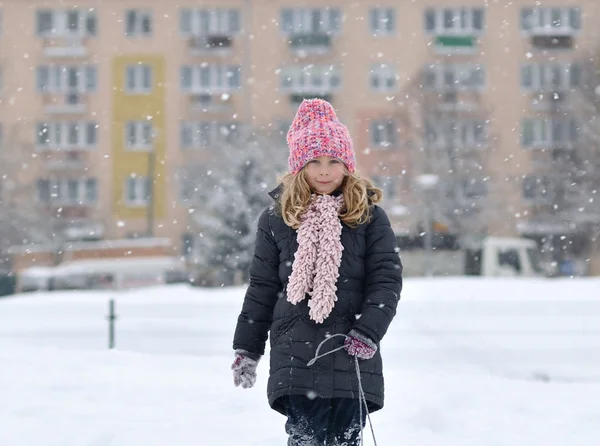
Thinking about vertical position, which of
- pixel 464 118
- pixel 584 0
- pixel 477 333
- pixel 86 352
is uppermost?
pixel 584 0

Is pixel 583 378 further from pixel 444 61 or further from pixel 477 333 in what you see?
pixel 444 61

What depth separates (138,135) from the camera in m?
41.8

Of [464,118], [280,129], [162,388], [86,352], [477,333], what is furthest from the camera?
[464,118]

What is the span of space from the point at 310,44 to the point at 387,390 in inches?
1379

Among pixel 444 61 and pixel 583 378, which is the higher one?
pixel 444 61

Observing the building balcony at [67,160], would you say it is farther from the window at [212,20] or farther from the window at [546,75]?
the window at [546,75]

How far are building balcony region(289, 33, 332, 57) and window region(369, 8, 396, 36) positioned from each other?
234cm

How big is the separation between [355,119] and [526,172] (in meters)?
8.35

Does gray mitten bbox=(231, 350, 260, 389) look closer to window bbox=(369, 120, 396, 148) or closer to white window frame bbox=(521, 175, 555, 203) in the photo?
white window frame bbox=(521, 175, 555, 203)

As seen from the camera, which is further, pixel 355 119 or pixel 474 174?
pixel 355 119

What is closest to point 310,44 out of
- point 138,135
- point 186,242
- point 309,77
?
point 309,77

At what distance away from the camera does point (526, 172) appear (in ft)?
134

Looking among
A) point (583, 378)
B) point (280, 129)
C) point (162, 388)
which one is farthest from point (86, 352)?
point (280, 129)

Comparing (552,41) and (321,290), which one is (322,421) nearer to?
(321,290)
